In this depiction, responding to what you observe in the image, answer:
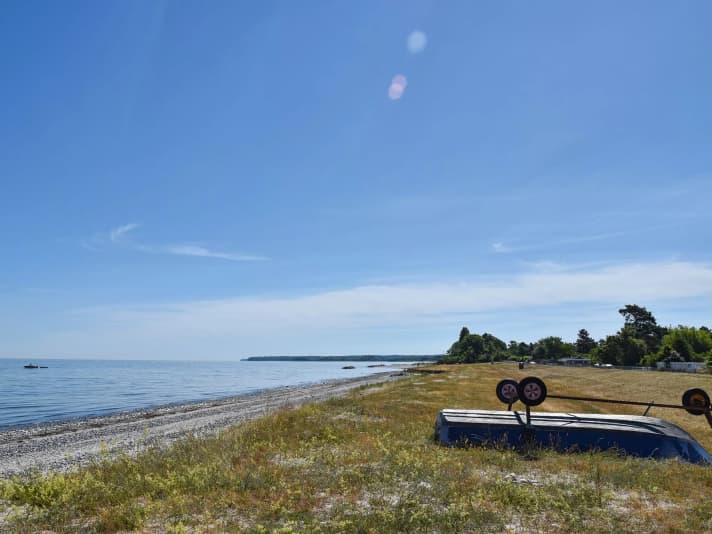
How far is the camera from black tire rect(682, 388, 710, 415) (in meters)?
14.8

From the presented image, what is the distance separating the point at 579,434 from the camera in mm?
15117

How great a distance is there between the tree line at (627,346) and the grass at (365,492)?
278ft

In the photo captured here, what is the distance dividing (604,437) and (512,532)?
9.02 m

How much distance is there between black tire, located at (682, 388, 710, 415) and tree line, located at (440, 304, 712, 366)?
256 ft

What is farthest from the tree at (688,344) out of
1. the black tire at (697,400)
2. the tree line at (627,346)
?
the black tire at (697,400)

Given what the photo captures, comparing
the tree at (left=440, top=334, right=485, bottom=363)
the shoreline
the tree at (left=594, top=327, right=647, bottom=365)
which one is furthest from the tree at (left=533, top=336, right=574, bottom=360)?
the shoreline

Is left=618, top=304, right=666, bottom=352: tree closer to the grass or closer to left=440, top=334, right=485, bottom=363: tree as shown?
left=440, top=334, right=485, bottom=363: tree

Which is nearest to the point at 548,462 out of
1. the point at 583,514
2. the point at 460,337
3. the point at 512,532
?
the point at 583,514

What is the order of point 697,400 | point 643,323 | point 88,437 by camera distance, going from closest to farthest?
point 697,400
point 88,437
point 643,323

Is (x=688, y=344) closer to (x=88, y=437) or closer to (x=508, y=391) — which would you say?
(x=508, y=391)

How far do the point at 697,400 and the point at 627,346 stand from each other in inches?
4731

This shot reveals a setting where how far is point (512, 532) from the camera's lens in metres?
7.86

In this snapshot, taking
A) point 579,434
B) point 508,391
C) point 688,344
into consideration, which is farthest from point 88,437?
point 688,344

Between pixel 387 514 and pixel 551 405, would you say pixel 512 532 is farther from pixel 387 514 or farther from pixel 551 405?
pixel 551 405
